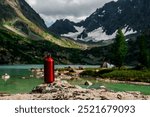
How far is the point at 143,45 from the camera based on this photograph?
438ft

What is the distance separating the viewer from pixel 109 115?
12.6 metres

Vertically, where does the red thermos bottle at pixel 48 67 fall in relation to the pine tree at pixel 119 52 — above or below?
below

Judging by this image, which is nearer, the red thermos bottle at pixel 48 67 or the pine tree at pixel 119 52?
the red thermos bottle at pixel 48 67

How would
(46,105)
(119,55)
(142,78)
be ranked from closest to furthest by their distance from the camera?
(46,105) → (142,78) → (119,55)

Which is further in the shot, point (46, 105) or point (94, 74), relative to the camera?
point (94, 74)

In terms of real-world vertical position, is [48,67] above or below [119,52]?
below

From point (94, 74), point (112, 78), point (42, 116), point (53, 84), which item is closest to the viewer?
point (42, 116)

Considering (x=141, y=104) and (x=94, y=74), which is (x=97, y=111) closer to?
Result: (x=141, y=104)

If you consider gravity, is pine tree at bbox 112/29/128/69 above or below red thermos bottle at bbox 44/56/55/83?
above

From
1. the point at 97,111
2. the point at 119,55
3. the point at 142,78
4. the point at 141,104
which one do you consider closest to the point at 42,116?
the point at 97,111

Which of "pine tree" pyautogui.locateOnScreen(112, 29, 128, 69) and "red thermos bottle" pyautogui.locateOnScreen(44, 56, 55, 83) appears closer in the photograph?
"red thermos bottle" pyautogui.locateOnScreen(44, 56, 55, 83)

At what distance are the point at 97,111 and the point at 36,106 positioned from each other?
2.12 metres

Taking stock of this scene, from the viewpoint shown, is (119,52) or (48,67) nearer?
(48,67)

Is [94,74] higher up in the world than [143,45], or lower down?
lower down
